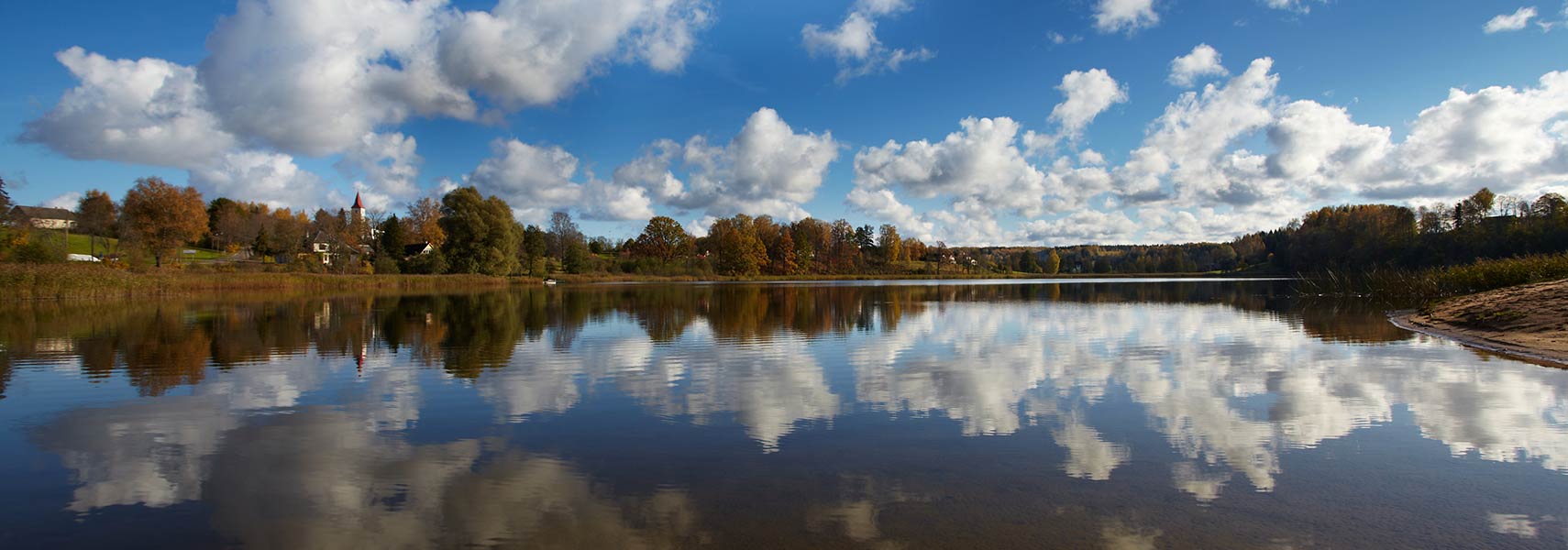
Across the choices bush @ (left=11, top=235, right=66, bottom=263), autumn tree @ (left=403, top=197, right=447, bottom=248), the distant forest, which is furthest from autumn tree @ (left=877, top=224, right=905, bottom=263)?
bush @ (left=11, top=235, right=66, bottom=263)

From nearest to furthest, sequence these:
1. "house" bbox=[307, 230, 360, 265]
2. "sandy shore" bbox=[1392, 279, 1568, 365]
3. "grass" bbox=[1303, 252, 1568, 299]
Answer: "sandy shore" bbox=[1392, 279, 1568, 365]
"grass" bbox=[1303, 252, 1568, 299]
"house" bbox=[307, 230, 360, 265]

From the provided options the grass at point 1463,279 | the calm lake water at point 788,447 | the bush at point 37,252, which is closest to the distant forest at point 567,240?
the bush at point 37,252

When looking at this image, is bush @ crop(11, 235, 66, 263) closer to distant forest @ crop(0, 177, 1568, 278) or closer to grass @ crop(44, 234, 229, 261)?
A: distant forest @ crop(0, 177, 1568, 278)

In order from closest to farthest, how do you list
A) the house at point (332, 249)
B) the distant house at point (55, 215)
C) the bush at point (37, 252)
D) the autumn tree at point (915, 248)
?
the bush at point (37, 252) → the house at point (332, 249) → the distant house at point (55, 215) → the autumn tree at point (915, 248)

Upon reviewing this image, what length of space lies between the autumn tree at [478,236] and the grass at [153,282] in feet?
28.3

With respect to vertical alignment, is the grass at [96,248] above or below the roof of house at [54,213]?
below

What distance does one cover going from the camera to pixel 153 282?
131ft

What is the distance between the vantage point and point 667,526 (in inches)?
188

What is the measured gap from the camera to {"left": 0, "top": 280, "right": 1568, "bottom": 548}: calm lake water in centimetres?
475

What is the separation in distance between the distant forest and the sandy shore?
51161 mm

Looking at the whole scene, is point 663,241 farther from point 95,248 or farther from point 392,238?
point 95,248

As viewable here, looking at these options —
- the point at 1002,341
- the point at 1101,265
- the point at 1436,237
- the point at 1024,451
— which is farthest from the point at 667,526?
the point at 1101,265

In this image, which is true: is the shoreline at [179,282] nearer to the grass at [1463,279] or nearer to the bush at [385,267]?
the bush at [385,267]

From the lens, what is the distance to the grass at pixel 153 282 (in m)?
34.4
